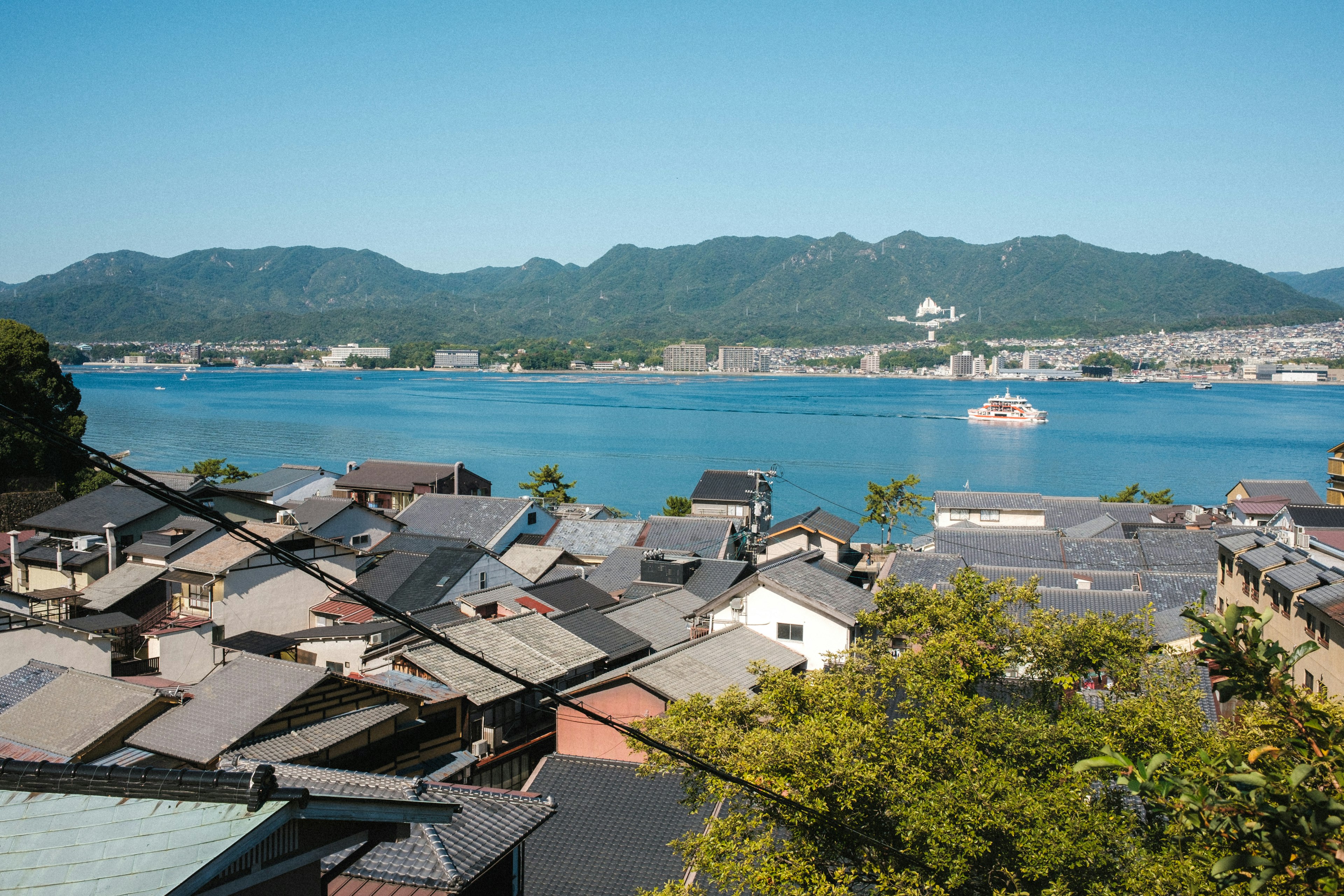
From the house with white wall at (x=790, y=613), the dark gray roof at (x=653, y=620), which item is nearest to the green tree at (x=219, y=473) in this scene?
the dark gray roof at (x=653, y=620)

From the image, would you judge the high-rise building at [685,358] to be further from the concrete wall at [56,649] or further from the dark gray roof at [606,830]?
the dark gray roof at [606,830]

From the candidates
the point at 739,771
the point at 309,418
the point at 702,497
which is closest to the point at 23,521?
the point at 702,497

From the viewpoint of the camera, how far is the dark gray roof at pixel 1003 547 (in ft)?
49.5

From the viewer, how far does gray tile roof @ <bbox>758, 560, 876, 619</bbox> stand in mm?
11094

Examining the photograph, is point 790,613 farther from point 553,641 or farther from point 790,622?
point 553,641

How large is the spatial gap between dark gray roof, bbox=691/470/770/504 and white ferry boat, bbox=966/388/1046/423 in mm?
51139

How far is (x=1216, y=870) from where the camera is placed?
164cm

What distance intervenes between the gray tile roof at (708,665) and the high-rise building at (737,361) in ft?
414

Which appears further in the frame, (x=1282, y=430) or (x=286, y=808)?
(x=1282, y=430)

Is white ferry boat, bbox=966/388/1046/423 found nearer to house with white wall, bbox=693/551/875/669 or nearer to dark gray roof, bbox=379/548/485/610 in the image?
house with white wall, bbox=693/551/875/669

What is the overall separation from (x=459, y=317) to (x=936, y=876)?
19367 cm

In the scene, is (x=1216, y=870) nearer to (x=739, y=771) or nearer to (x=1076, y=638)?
(x=739, y=771)

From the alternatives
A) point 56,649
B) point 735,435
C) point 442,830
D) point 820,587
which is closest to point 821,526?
point 820,587

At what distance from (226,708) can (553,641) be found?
12.3ft
